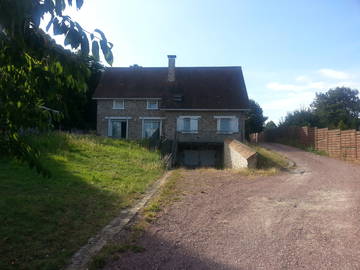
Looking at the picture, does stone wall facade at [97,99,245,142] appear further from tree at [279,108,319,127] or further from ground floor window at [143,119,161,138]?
tree at [279,108,319,127]

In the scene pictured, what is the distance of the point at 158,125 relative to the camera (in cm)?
3569

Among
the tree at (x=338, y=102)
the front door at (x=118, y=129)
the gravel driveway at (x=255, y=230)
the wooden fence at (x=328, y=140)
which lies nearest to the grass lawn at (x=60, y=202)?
the gravel driveway at (x=255, y=230)

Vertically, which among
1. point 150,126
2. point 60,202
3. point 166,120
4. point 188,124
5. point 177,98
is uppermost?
point 177,98

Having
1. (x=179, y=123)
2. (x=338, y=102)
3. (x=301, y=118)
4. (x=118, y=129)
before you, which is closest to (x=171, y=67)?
(x=179, y=123)

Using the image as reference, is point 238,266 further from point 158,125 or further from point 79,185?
point 158,125

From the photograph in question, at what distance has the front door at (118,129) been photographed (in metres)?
36.4

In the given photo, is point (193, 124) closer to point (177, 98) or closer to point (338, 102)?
point (177, 98)

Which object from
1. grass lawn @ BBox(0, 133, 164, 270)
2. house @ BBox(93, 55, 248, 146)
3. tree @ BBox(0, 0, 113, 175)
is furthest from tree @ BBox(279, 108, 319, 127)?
tree @ BBox(0, 0, 113, 175)

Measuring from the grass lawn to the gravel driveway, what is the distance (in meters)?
1.07

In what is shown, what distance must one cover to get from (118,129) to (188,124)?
22.0ft

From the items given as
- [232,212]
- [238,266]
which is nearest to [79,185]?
[232,212]

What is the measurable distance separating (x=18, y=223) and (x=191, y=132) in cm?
2744

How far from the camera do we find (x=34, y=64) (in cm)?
390

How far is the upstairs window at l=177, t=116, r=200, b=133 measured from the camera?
34.2 metres
